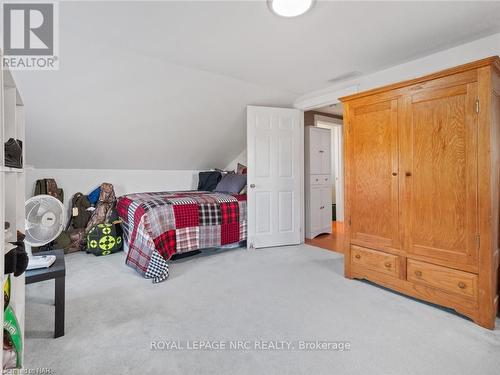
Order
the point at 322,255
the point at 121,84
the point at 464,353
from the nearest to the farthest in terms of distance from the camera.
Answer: the point at 464,353 → the point at 121,84 → the point at 322,255

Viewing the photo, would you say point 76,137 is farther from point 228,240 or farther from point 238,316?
point 238,316

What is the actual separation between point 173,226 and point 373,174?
214 centimetres

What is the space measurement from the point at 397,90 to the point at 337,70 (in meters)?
0.95

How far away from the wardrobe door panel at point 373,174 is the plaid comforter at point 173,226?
1588mm

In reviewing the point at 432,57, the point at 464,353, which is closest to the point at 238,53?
the point at 432,57

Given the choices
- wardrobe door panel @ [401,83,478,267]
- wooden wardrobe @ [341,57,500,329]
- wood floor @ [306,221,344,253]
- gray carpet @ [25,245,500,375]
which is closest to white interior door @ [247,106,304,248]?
wood floor @ [306,221,344,253]

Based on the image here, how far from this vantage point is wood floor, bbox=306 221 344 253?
146 inches

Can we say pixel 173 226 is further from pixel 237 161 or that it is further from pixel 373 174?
pixel 237 161

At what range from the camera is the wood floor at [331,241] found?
12.2 feet

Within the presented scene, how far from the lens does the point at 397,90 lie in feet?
7.09

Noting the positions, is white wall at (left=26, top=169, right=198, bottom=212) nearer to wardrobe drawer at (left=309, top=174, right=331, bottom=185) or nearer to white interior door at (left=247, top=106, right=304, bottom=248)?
white interior door at (left=247, top=106, right=304, bottom=248)

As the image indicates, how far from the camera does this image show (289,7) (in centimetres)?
185

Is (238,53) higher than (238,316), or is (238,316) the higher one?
(238,53)

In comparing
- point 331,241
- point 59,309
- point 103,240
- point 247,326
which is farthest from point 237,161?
point 59,309
